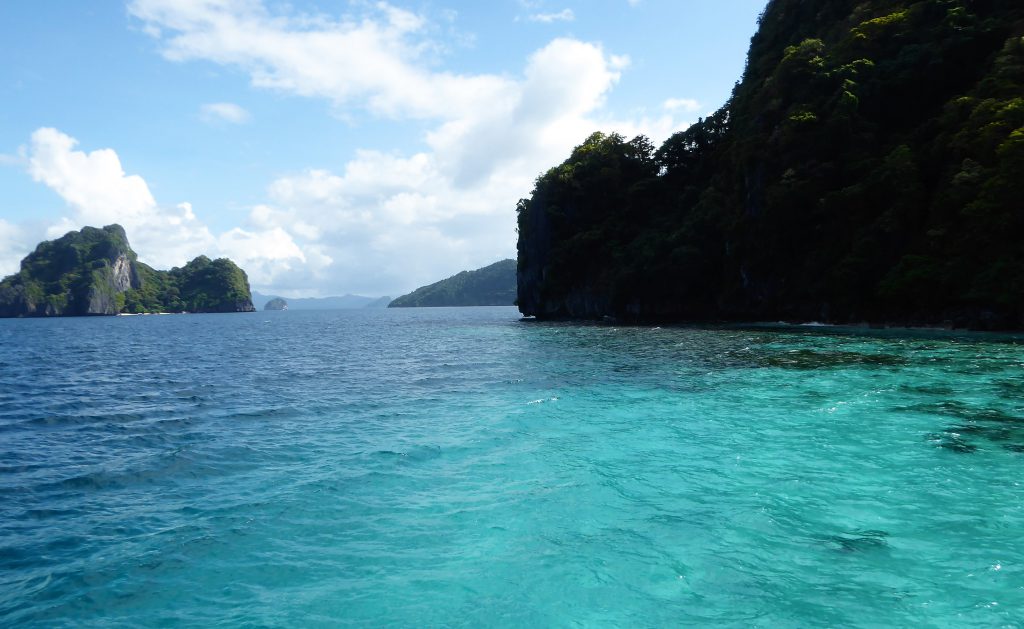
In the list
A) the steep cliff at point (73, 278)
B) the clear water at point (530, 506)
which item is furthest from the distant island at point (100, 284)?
the clear water at point (530, 506)

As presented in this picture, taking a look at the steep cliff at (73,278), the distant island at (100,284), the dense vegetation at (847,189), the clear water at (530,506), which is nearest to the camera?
the clear water at (530,506)

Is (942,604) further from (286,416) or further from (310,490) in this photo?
(286,416)

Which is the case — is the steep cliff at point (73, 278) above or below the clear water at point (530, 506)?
above

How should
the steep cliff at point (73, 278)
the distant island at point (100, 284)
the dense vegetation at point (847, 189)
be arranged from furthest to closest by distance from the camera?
the distant island at point (100, 284)
the steep cliff at point (73, 278)
the dense vegetation at point (847, 189)

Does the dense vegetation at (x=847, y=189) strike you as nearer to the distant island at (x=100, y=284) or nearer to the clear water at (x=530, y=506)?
the clear water at (x=530, y=506)

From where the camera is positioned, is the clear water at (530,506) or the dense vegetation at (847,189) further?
the dense vegetation at (847,189)

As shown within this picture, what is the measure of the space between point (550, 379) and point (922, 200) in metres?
35.0

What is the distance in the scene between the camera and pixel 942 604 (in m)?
5.76

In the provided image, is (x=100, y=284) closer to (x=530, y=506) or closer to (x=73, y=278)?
(x=73, y=278)

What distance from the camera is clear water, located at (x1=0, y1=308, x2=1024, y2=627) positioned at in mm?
6219

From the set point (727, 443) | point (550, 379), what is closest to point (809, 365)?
point (550, 379)

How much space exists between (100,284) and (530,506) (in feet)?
648

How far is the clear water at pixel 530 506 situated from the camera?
245 inches

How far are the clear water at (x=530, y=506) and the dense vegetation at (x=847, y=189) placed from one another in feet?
64.2
